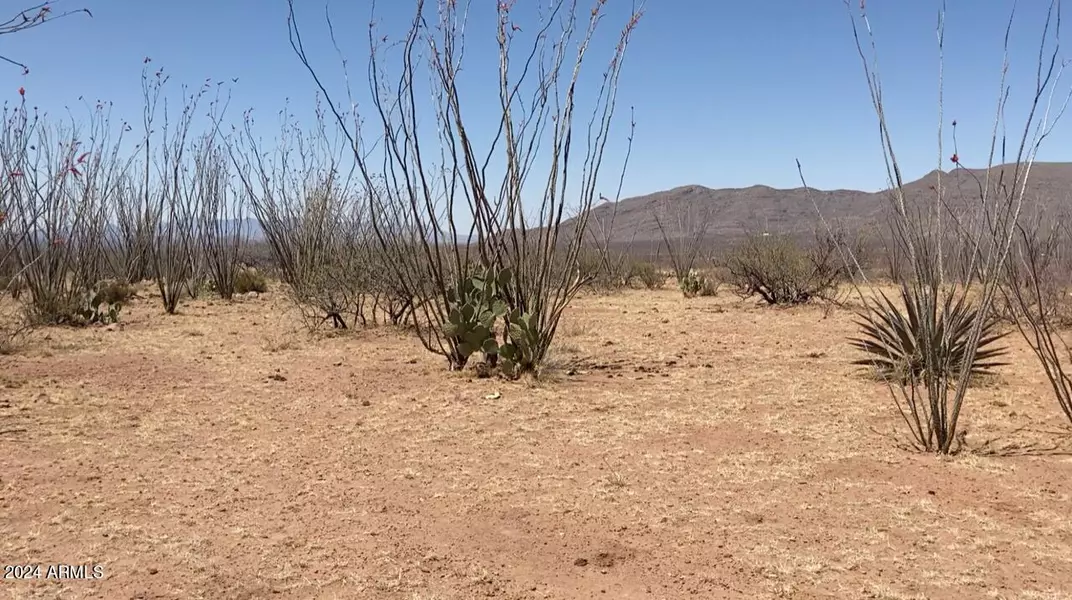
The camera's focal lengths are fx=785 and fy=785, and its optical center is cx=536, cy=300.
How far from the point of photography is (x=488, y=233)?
21.0 feet

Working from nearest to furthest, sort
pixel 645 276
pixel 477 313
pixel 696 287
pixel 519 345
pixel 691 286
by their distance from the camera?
pixel 519 345 < pixel 477 313 < pixel 691 286 < pixel 696 287 < pixel 645 276

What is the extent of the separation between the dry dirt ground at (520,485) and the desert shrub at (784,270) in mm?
6700

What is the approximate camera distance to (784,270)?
13.1 m

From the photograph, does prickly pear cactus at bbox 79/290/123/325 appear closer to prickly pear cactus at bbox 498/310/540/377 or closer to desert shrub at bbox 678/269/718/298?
prickly pear cactus at bbox 498/310/540/377

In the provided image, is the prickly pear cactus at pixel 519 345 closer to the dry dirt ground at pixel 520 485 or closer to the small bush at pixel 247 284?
the dry dirt ground at pixel 520 485

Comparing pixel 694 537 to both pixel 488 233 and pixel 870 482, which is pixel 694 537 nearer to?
pixel 870 482

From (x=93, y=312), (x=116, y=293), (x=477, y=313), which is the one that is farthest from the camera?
(x=116, y=293)

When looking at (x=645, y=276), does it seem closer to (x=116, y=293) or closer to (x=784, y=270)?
(x=784, y=270)

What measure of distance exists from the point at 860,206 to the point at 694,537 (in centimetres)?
6512

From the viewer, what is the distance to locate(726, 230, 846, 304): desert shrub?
514 inches

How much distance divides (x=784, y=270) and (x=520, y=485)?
34.2 feet

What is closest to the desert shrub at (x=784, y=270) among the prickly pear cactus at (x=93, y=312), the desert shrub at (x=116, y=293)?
the prickly pear cactus at (x=93, y=312)

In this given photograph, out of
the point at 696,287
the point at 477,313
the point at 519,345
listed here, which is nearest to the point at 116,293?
the point at 477,313

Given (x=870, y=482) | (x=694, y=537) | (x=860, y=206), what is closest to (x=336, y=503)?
(x=694, y=537)
